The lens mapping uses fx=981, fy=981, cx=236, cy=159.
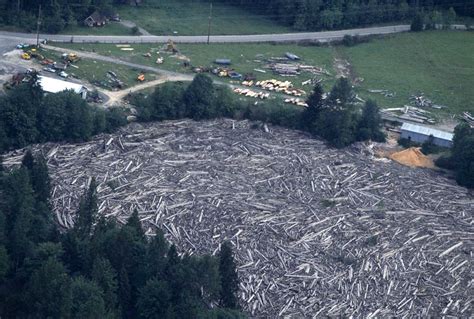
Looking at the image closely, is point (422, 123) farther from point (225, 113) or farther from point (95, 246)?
point (95, 246)

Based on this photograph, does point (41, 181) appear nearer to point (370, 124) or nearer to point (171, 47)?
point (370, 124)

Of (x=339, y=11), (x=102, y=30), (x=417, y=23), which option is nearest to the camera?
(x=102, y=30)

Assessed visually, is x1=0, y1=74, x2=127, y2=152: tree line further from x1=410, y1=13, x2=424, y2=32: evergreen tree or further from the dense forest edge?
x1=410, y1=13, x2=424, y2=32: evergreen tree

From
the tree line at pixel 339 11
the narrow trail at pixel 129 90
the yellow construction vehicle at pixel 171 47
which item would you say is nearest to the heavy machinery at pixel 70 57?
the narrow trail at pixel 129 90

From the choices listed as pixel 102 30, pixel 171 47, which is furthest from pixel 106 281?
pixel 102 30

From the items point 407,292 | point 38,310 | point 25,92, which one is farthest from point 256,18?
point 38,310

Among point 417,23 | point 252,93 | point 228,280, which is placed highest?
point 417,23

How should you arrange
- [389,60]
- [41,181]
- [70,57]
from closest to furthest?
[41,181]
[70,57]
[389,60]
